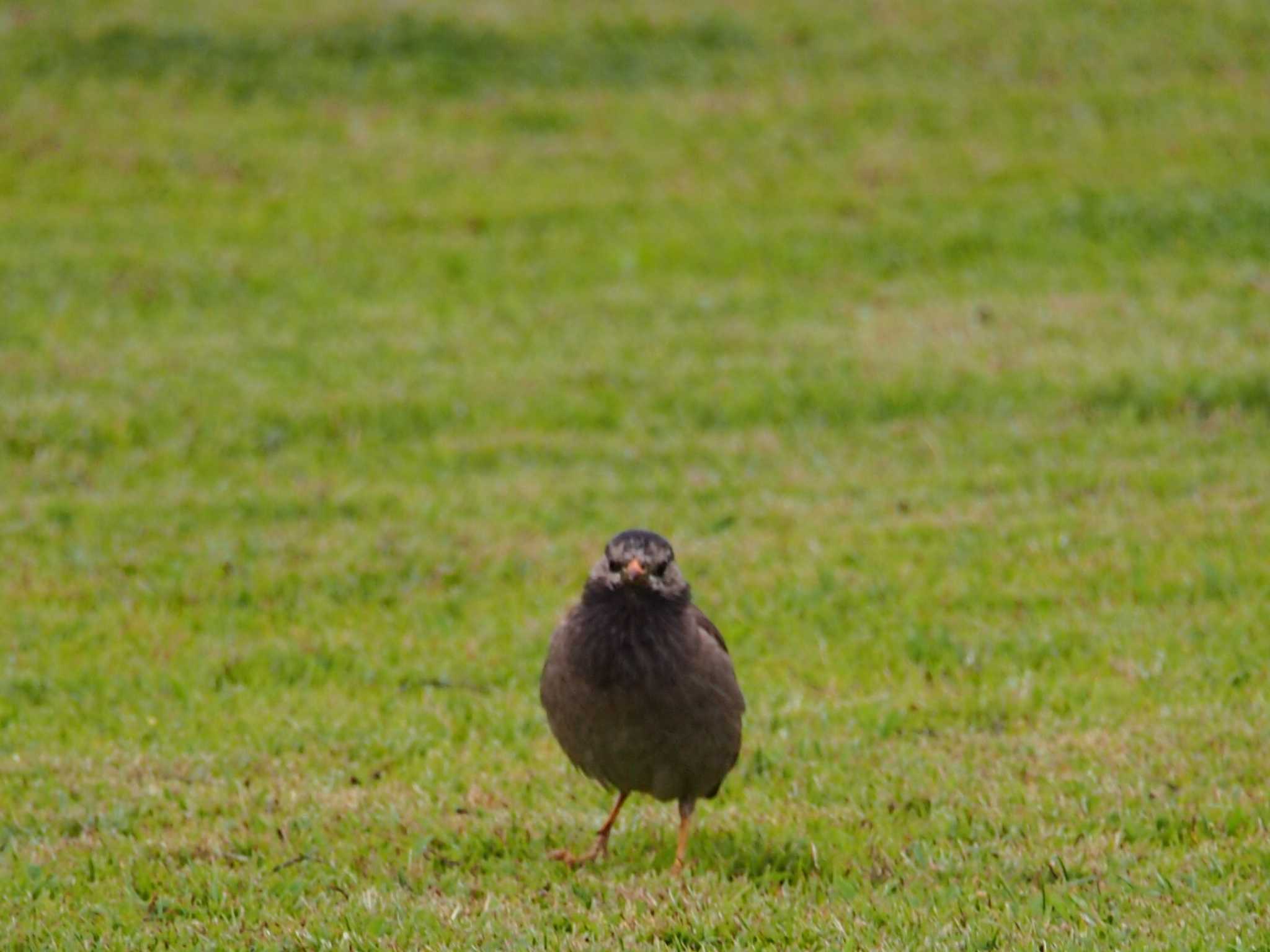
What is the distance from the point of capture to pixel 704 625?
7082mm

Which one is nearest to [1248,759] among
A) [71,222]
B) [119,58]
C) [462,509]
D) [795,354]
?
[462,509]

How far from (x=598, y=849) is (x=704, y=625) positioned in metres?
0.95

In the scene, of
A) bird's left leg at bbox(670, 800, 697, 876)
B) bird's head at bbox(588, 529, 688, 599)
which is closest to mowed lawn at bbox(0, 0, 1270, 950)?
bird's left leg at bbox(670, 800, 697, 876)

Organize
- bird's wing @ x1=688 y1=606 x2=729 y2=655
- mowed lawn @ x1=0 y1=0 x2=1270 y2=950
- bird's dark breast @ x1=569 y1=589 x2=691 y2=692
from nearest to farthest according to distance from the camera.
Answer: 1. bird's dark breast @ x1=569 y1=589 x2=691 y2=692
2. mowed lawn @ x1=0 y1=0 x2=1270 y2=950
3. bird's wing @ x1=688 y1=606 x2=729 y2=655

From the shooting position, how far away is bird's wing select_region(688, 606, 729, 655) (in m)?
6.98

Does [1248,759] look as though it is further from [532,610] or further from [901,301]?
[901,301]

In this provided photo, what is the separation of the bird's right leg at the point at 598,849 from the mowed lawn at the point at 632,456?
118mm

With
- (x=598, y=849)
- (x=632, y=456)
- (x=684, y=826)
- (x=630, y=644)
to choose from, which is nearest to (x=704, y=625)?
(x=630, y=644)

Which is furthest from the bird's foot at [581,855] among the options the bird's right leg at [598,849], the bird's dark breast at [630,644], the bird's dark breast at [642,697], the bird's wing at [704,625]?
the bird's wing at [704,625]

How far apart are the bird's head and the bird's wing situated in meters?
0.14

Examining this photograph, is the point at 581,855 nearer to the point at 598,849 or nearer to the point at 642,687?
the point at 598,849

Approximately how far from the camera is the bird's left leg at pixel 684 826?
22.5ft

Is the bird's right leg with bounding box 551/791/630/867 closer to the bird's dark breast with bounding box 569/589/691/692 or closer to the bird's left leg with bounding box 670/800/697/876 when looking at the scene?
the bird's left leg with bounding box 670/800/697/876

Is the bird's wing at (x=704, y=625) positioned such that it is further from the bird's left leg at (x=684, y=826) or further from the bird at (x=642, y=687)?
the bird's left leg at (x=684, y=826)
